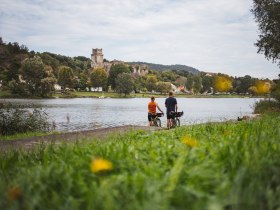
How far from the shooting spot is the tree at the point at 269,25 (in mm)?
34369

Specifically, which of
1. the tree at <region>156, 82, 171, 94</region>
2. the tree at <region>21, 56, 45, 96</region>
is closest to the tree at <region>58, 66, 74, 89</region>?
the tree at <region>21, 56, 45, 96</region>

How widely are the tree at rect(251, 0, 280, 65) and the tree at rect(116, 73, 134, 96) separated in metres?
116

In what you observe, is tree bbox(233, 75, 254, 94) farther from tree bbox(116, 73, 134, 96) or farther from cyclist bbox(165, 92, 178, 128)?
cyclist bbox(165, 92, 178, 128)

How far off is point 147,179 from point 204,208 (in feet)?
2.72

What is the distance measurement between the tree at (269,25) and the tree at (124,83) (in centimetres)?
11626

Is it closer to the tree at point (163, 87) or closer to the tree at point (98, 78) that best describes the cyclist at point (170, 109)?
the tree at point (98, 78)

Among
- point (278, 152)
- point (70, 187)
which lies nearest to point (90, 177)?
point (70, 187)

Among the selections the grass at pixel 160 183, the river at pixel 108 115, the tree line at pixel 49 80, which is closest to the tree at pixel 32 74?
the tree line at pixel 49 80

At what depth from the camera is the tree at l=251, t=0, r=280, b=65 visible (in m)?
34.4

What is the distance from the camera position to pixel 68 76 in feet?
465

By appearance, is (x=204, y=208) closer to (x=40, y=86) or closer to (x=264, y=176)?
(x=264, y=176)

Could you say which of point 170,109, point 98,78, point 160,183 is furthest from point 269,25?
point 98,78

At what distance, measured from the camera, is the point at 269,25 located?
116 ft

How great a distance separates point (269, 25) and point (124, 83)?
120962 millimetres
